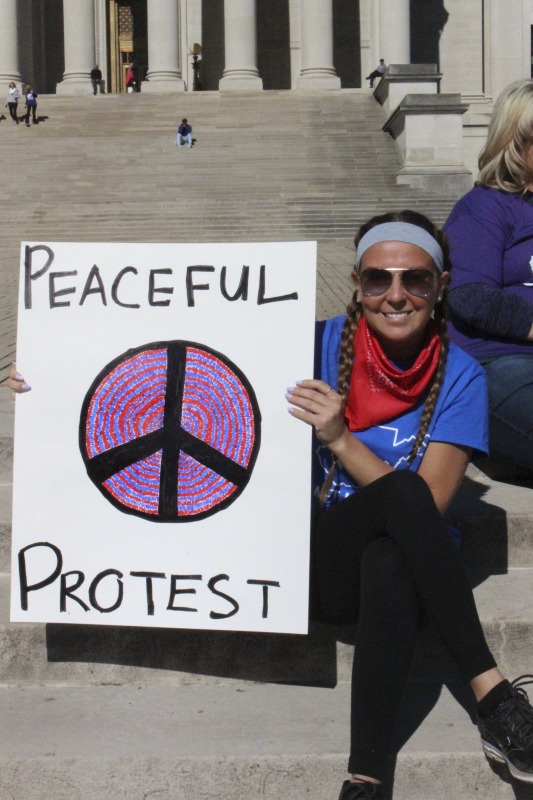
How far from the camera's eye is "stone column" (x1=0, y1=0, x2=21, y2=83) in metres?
30.5

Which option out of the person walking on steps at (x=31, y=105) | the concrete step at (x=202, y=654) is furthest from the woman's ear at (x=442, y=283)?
the person walking on steps at (x=31, y=105)

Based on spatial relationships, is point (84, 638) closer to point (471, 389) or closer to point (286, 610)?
point (286, 610)

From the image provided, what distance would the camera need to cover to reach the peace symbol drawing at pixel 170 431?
10.4 feet

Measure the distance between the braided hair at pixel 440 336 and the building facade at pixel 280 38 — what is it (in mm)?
28959

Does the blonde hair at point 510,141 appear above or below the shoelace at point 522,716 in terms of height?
above

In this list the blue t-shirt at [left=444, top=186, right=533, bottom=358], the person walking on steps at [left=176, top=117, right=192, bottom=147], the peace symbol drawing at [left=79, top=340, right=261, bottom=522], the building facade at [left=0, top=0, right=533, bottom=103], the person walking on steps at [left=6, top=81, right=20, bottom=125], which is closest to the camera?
the peace symbol drawing at [left=79, top=340, right=261, bottom=522]

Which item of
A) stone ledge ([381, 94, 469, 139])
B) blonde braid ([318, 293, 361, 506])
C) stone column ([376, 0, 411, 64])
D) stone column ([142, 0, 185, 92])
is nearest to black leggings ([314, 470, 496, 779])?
blonde braid ([318, 293, 361, 506])

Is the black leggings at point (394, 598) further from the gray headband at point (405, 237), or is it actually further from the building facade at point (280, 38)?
the building facade at point (280, 38)

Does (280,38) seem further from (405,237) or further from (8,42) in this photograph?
(405,237)

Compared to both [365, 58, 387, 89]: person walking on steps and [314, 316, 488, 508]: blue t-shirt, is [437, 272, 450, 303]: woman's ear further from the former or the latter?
[365, 58, 387, 89]: person walking on steps

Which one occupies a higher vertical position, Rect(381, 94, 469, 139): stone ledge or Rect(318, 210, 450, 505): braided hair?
Rect(381, 94, 469, 139): stone ledge

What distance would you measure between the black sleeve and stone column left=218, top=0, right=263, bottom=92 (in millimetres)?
27157

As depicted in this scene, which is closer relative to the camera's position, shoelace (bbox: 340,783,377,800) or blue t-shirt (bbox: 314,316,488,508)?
shoelace (bbox: 340,783,377,800)

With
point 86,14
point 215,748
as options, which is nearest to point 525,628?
point 215,748
